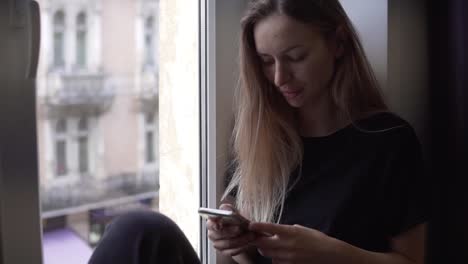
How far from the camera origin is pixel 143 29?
118 centimetres

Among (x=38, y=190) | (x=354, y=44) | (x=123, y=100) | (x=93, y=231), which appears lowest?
(x=93, y=231)

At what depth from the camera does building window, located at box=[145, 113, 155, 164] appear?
4.05 ft

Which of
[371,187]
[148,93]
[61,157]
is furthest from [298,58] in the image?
[61,157]

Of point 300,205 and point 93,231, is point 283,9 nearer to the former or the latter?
point 300,205

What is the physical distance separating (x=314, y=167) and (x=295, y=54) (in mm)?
236

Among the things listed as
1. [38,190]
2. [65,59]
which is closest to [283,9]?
[65,59]

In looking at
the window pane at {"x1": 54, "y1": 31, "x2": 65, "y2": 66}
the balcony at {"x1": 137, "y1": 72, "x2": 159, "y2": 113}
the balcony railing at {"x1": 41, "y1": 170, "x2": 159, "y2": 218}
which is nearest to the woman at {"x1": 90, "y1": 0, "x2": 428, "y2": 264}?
the balcony railing at {"x1": 41, "y1": 170, "x2": 159, "y2": 218}

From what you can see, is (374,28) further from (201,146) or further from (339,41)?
(201,146)

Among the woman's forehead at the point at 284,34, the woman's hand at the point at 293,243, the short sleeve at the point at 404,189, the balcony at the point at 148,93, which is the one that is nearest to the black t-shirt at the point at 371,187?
the short sleeve at the point at 404,189

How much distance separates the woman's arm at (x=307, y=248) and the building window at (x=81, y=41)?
472mm

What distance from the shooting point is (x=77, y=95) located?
1.05 metres

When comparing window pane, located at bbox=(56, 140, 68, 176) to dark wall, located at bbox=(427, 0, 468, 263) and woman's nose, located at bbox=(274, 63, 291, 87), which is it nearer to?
woman's nose, located at bbox=(274, 63, 291, 87)

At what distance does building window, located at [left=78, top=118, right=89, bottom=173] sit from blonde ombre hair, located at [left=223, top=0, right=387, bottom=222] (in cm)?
32

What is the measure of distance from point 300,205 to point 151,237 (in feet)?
1.01
